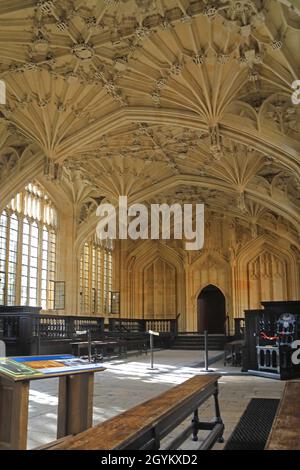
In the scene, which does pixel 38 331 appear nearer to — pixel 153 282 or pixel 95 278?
pixel 95 278

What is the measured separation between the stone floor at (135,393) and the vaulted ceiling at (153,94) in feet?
21.5

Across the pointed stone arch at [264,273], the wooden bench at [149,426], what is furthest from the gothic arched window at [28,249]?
the wooden bench at [149,426]

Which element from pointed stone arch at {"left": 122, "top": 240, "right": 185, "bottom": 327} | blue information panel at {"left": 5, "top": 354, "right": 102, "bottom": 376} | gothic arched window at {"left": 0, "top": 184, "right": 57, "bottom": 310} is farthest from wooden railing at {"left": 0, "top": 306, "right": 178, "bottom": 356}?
pointed stone arch at {"left": 122, "top": 240, "right": 185, "bottom": 327}

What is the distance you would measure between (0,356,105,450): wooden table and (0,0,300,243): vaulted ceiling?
7.64 meters

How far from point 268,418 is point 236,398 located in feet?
4.43

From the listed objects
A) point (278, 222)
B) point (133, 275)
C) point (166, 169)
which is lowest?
point (133, 275)

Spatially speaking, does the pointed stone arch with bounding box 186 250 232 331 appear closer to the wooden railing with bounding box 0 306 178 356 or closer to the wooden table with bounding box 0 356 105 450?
the wooden railing with bounding box 0 306 178 356

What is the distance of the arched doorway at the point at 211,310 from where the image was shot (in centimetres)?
2531

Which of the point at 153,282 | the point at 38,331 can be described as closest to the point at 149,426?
the point at 38,331

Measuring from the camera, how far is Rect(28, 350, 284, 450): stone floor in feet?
14.7

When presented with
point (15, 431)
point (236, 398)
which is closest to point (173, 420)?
point (15, 431)

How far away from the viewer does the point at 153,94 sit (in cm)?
1204

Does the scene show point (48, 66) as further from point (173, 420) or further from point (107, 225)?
point (107, 225)

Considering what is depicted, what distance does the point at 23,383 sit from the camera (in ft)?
9.27
